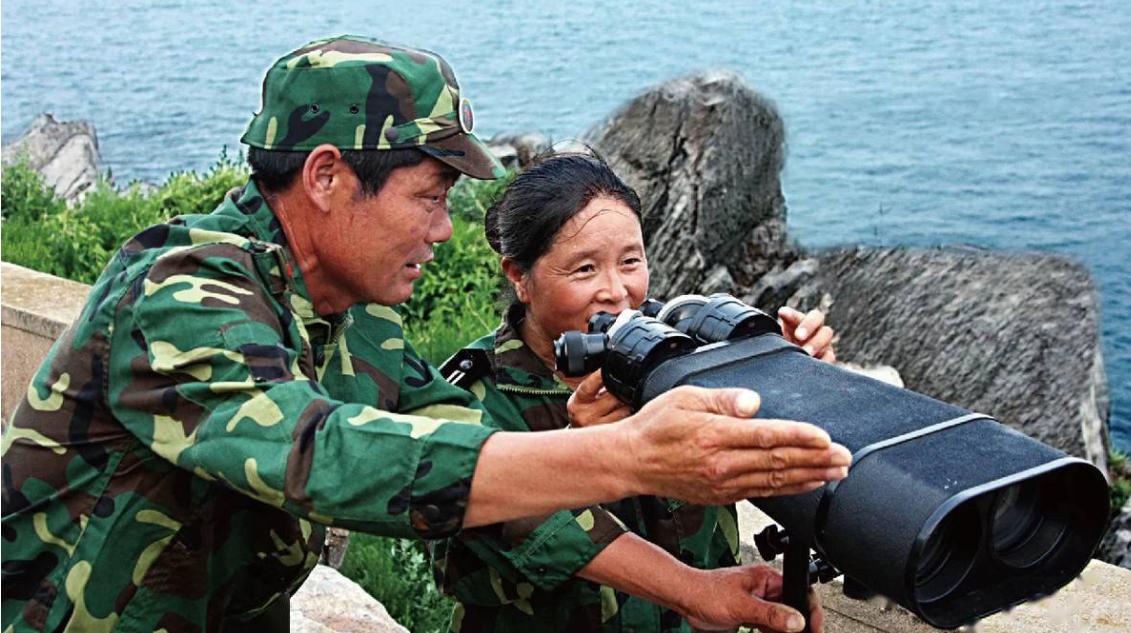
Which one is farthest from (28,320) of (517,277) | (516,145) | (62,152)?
(62,152)

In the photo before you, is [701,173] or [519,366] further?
[701,173]

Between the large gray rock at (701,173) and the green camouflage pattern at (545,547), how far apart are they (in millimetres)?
3823

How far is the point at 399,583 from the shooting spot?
13.2ft

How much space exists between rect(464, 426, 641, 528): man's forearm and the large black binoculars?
24cm

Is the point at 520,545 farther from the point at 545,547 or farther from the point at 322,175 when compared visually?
the point at 322,175

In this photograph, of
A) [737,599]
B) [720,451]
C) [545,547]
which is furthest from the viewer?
[545,547]

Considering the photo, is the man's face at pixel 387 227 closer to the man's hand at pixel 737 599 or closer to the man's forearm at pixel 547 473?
the man's forearm at pixel 547 473

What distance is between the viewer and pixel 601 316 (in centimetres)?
226

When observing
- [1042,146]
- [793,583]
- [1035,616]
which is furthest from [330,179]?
[1042,146]

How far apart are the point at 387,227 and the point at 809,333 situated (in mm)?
710

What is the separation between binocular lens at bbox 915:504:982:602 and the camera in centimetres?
177

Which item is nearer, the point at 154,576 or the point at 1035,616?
the point at 154,576

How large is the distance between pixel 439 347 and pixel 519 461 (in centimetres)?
324

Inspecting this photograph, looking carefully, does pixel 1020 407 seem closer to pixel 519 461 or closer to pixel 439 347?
pixel 439 347
